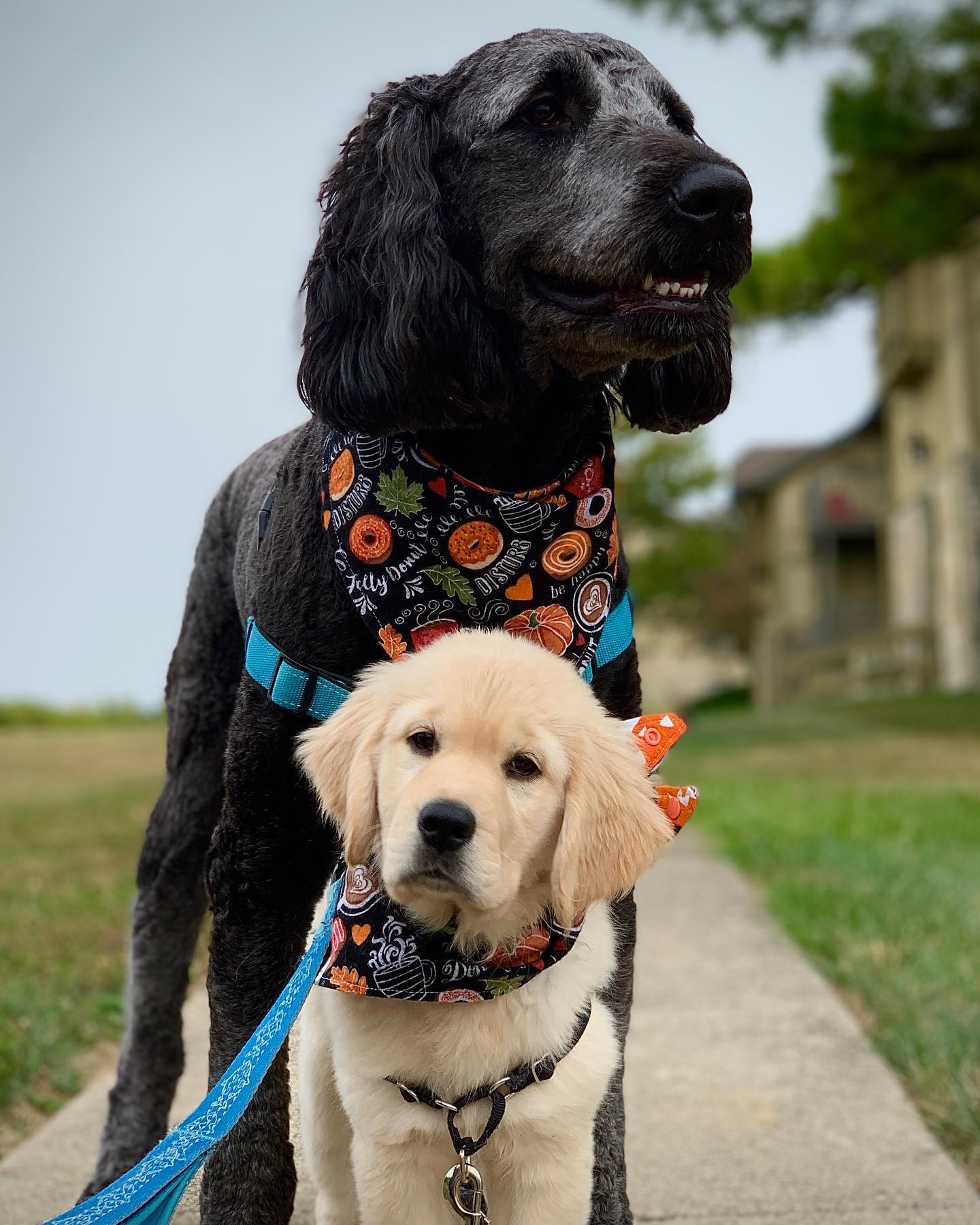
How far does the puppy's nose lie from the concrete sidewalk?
1.27 metres

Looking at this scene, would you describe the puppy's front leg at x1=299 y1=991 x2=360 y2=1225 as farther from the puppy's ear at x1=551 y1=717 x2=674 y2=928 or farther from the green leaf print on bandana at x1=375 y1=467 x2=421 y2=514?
the green leaf print on bandana at x1=375 y1=467 x2=421 y2=514

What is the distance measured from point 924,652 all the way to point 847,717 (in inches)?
212

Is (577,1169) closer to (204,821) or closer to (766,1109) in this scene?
(204,821)

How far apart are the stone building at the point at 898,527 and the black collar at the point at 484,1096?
19821mm

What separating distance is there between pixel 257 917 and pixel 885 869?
16.2 feet

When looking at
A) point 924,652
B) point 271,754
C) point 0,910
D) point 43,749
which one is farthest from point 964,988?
point 924,652

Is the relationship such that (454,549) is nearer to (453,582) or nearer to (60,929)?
(453,582)

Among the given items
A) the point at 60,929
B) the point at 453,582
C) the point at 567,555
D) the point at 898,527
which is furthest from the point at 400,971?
the point at 898,527

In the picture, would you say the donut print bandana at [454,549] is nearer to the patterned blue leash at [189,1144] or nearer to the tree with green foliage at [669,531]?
the patterned blue leash at [189,1144]

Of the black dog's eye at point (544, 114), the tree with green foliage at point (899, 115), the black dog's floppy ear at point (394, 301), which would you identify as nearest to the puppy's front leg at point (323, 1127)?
the black dog's floppy ear at point (394, 301)

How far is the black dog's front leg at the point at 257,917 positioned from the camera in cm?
226

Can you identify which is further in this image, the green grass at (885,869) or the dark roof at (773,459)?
the dark roof at (773,459)

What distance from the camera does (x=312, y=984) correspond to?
2.12 metres

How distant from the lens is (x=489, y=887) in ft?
6.09
